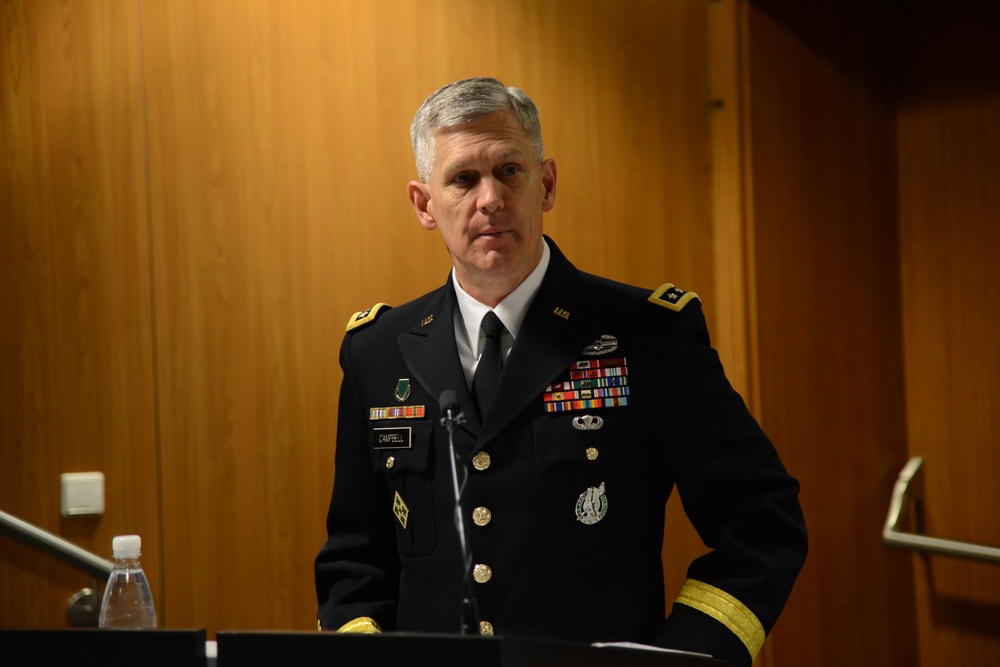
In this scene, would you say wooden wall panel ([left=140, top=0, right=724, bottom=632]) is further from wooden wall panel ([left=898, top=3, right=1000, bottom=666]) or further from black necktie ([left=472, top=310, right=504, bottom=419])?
wooden wall panel ([left=898, top=3, right=1000, bottom=666])

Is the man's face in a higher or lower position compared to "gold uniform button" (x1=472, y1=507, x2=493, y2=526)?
higher

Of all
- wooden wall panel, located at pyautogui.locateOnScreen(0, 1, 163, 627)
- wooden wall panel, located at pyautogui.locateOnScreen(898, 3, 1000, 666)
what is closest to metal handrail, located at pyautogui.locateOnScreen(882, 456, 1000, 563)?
wooden wall panel, located at pyautogui.locateOnScreen(898, 3, 1000, 666)

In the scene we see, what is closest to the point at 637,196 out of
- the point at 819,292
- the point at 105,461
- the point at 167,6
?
the point at 819,292

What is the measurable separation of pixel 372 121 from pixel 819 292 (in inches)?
57.3

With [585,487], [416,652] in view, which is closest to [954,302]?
[585,487]

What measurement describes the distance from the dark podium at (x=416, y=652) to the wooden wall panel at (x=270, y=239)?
1498 millimetres

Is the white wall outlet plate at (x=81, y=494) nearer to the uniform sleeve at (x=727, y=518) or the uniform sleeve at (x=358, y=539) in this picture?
the uniform sleeve at (x=358, y=539)

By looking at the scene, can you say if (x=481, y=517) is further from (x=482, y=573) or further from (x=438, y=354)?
(x=438, y=354)

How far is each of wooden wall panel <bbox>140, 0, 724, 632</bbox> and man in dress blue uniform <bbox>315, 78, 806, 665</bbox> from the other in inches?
29.8

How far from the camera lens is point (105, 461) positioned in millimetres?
2342

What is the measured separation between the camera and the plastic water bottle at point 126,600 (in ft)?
5.57

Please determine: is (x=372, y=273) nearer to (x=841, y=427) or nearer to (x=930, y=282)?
(x=841, y=427)

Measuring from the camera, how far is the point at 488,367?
1.66 m

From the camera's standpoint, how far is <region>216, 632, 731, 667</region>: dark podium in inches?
35.4
